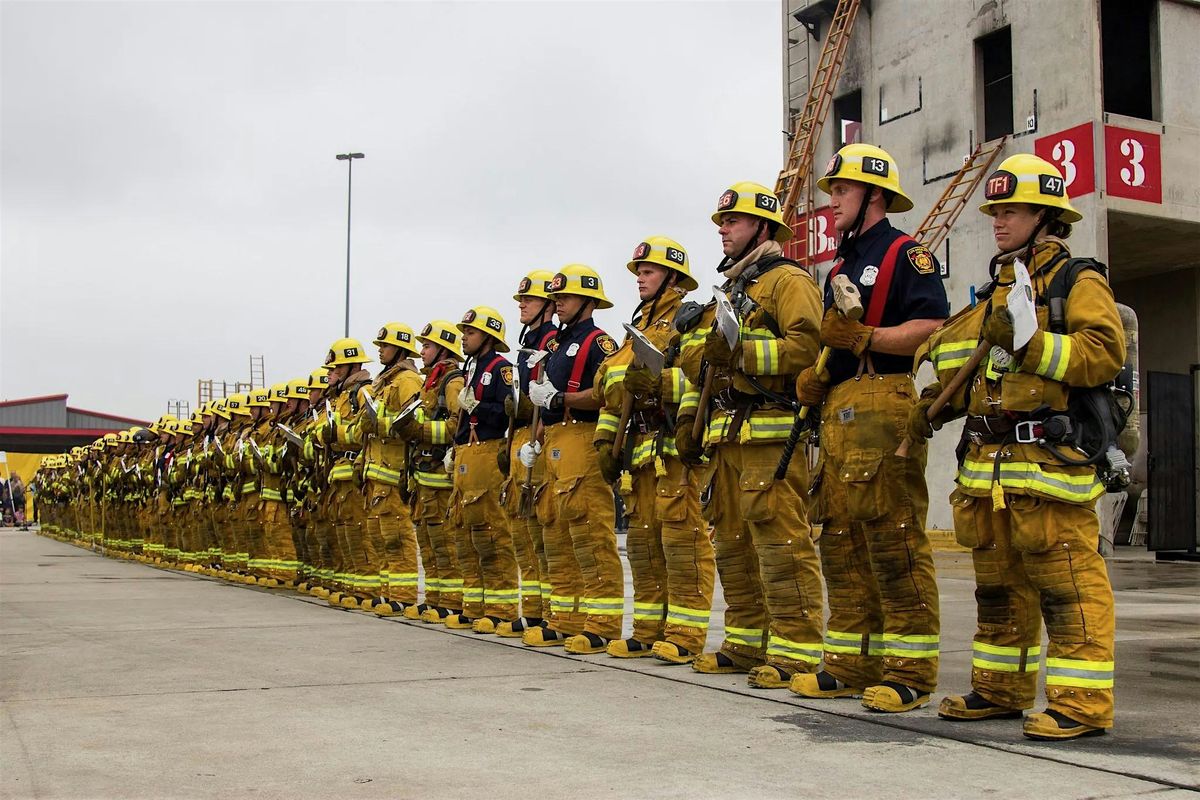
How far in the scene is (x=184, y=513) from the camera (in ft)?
70.9

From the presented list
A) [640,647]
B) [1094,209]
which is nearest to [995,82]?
[1094,209]

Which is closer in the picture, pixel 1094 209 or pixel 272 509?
pixel 272 509

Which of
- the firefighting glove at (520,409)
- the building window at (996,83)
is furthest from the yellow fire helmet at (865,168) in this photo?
the building window at (996,83)

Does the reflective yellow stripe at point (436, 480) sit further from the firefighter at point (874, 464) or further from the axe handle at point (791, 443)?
the firefighter at point (874, 464)

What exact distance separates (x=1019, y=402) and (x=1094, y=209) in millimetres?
14637

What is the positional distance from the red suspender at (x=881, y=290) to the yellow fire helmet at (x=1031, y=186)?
62cm

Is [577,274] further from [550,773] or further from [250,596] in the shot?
[250,596]

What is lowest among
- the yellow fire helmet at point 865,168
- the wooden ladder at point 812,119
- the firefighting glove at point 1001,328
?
the firefighting glove at point 1001,328

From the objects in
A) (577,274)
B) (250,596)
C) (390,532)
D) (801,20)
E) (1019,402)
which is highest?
(801,20)

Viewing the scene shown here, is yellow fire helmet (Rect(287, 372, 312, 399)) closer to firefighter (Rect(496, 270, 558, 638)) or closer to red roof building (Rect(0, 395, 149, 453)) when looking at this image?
firefighter (Rect(496, 270, 558, 638))

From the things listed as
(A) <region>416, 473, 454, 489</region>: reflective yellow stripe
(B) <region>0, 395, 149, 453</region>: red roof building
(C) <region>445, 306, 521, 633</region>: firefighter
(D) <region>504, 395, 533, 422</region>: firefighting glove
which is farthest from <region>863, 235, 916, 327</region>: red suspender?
(B) <region>0, 395, 149, 453</region>: red roof building

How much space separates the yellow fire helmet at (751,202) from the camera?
266 inches

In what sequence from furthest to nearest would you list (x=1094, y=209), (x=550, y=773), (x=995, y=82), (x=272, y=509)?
(x=995, y=82), (x=1094, y=209), (x=272, y=509), (x=550, y=773)

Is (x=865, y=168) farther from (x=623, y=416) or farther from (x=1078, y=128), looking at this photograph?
(x=1078, y=128)
